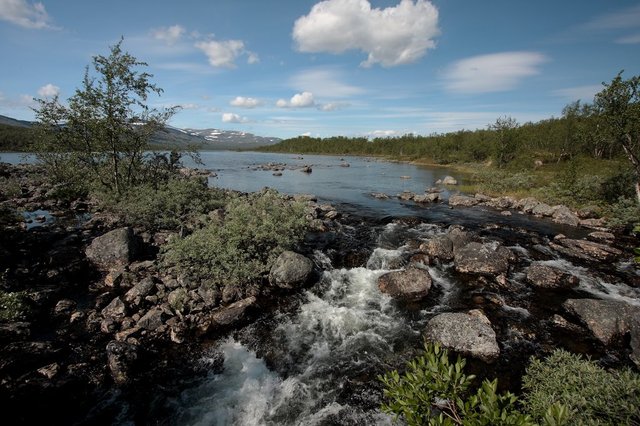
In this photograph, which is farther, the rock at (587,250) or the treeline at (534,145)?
the treeline at (534,145)

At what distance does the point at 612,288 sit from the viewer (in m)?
17.5

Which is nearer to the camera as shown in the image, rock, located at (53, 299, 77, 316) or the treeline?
rock, located at (53, 299, 77, 316)

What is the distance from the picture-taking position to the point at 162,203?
24.2m

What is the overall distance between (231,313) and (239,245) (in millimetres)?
4591

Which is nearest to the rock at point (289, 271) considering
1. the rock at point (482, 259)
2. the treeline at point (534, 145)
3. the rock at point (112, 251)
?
the rock at point (112, 251)

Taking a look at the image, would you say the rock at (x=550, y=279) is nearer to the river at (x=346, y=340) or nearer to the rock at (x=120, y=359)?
the river at (x=346, y=340)

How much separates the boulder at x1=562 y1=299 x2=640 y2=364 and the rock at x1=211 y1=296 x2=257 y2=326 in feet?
49.9

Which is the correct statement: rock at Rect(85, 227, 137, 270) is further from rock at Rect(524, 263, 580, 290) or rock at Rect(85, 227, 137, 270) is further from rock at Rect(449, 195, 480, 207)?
rock at Rect(449, 195, 480, 207)

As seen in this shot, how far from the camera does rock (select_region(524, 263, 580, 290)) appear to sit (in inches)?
697

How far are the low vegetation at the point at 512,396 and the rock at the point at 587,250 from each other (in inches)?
627

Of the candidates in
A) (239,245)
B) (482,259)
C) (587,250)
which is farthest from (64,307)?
(587,250)

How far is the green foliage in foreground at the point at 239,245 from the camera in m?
16.1

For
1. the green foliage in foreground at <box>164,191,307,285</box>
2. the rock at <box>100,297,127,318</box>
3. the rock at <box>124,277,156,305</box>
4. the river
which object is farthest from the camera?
the green foliage in foreground at <box>164,191,307,285</box>

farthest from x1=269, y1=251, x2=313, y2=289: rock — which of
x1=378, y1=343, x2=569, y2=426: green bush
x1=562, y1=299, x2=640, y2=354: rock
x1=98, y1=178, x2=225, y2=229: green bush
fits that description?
x1=562, y1=299, x2=640, y2=354: rock
